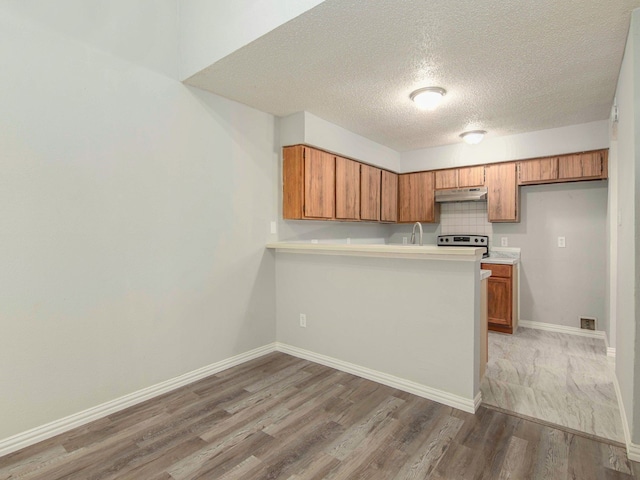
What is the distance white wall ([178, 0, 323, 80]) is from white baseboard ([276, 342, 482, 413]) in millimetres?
2627

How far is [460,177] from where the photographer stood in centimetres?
474

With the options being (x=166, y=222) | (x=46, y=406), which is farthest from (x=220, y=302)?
(x=46, y=406)

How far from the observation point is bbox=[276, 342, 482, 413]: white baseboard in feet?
7.73

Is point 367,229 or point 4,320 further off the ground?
point 367,229

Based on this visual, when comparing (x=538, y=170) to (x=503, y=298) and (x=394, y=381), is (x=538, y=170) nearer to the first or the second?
(x=503, y=298)

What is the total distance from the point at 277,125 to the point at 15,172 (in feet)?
7.47

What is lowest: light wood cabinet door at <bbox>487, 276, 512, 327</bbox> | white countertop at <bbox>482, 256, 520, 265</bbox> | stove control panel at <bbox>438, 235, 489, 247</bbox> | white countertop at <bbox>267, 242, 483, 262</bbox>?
light wood cabinet door at <bbox>487, 276, 512, 327</bbox>

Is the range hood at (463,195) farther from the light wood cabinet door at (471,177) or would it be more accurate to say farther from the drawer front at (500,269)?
the drawer front at (500,269)

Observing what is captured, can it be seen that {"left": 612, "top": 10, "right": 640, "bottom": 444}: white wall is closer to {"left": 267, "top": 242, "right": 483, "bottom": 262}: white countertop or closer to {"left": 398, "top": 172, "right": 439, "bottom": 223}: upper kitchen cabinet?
{"left": 267, "top": 242, "right": 483, "bottom": 262}: white countertop

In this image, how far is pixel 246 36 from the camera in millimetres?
2248

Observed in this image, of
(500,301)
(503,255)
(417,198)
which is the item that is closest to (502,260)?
(503,255)

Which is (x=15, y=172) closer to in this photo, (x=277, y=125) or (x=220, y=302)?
(x=220, y=302)

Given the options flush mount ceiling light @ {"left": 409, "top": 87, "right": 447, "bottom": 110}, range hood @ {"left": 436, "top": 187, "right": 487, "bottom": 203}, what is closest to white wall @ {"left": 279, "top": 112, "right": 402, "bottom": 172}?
range hood @ {"left": 436, "top": 187, "right": 487, "bottom": 203}

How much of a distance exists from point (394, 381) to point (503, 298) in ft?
7.24
